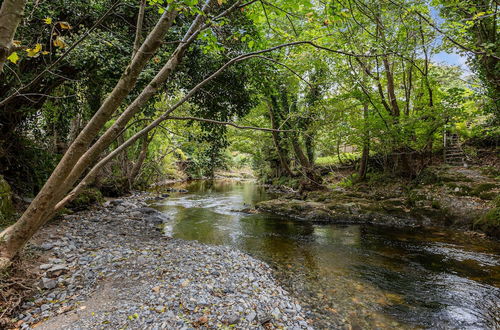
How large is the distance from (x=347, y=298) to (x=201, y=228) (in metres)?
5.94

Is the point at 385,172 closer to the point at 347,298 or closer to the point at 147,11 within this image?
the point at 347,298

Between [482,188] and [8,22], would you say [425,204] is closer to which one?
[482,188]

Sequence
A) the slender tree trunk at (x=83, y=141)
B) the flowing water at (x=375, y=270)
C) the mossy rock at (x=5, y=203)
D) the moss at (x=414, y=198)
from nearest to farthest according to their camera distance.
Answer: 1. the slender tree trunk at (x=83, y=141)
2. the flowing water at (x=375, y=270)
3. the mossy rock at (x=5, y=203)
4. the moss at (x=414, y=198)

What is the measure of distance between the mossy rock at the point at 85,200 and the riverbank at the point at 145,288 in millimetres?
3306

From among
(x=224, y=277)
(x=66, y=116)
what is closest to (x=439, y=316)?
(x=224, y=277)

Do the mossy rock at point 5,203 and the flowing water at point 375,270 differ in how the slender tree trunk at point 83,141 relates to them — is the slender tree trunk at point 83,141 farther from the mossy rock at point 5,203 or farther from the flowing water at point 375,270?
the flowing water at point 375,270

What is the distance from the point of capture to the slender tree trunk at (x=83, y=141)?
2420 mm

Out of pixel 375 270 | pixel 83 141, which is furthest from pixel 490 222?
pixel 83 141

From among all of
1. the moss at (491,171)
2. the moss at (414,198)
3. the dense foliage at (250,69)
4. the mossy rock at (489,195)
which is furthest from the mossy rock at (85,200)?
the moss at (491,171)

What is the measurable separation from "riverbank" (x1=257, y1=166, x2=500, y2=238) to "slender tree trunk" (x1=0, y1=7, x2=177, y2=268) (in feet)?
32.3

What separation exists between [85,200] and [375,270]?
1025cm

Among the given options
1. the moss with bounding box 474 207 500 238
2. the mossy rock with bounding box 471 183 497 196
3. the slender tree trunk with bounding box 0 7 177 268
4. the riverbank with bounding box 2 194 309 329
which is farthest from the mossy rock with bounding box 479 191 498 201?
the slender tree trunk with bounding box 0 7 177 268

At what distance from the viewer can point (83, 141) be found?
2582 mm

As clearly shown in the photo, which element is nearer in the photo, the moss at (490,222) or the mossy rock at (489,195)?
the moss at (490,222)
